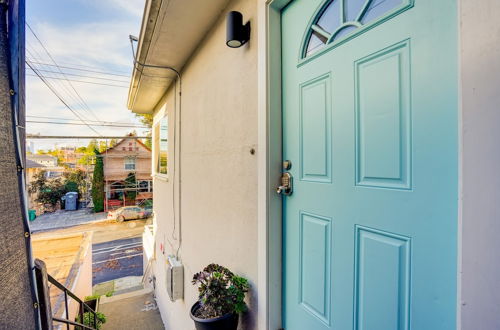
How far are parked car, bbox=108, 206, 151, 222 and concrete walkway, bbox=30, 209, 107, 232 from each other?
1161 millimetres

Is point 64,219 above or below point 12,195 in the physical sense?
below

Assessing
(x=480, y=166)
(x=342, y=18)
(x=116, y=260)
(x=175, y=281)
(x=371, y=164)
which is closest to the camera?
(x=480, y=166)

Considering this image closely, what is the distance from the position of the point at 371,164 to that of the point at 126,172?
66.3 feet

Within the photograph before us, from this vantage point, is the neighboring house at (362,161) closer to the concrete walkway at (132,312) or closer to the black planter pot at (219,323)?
the black planter pot at (219,323)

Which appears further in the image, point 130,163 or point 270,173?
point 130,163

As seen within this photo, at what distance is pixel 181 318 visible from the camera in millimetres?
3160

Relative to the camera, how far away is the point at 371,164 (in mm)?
922

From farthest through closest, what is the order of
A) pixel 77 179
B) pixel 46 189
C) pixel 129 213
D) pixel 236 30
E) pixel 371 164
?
pixel 77 179 → pixel 46 189 → pixel 129 213 → pixel 236 30 → pixel 371 164

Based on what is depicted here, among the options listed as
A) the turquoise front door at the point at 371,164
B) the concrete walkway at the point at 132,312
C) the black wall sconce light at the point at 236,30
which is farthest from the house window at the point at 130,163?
the turquoise front door at the point at 371,164

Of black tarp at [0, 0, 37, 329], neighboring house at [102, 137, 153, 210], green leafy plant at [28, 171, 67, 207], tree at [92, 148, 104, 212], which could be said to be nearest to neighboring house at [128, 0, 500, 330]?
black tarp at [0, 0, 37, 329]

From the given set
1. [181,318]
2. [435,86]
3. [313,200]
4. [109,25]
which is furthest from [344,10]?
[109,25]

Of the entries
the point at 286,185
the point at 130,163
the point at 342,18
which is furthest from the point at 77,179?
the point at 342,18

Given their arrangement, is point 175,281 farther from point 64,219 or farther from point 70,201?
point 70,201

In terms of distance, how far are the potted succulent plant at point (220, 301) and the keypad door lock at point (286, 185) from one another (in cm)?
65
